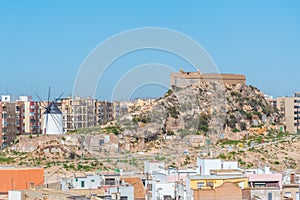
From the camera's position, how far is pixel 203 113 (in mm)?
61375

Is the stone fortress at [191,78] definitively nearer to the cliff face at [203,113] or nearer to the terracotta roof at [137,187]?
the cliff face at [203,113]

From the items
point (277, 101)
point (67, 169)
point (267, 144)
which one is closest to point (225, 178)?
point (67, 169)

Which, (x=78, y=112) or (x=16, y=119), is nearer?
(x=16, y=119)

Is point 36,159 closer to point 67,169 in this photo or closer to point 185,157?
point 67,169

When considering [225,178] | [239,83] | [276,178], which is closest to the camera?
[225,178]

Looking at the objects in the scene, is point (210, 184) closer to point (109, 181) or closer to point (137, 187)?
point (137, 187)

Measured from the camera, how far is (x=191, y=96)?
63.0m

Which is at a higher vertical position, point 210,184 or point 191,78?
point 191,78

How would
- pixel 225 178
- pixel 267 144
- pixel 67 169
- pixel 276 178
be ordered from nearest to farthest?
pixel 225 178, pixel 276 178, pixel 67 169, pixel 267 144

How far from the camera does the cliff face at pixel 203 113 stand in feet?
180

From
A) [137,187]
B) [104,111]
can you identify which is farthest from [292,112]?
[137,187]

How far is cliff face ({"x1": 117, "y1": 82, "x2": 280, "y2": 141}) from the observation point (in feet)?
180

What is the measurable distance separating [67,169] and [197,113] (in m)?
Answer: 23.9

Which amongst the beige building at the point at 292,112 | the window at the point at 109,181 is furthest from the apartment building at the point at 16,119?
the window at the point at 109,181
